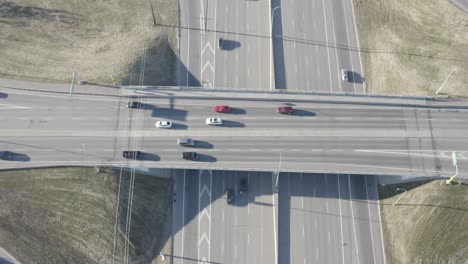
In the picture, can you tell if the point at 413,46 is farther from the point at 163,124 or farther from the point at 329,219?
the point at 163,124

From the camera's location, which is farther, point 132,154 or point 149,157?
point 149,157

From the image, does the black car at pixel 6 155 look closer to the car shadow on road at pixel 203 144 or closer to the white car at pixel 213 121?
the car shadow on road at pixel 203 144

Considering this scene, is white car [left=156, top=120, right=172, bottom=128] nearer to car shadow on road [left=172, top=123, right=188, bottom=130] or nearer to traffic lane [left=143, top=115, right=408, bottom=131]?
car shadow on road [left=172, top=123, right=188, bottom=130]

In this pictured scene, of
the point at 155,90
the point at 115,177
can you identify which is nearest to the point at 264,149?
the point at 155,90

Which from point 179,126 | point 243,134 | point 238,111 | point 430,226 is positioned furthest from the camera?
point 238,111

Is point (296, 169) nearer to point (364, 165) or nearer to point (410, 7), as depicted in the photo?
point (364, 165)

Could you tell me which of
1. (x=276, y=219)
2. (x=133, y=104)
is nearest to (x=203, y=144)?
(x=133, y=104)
